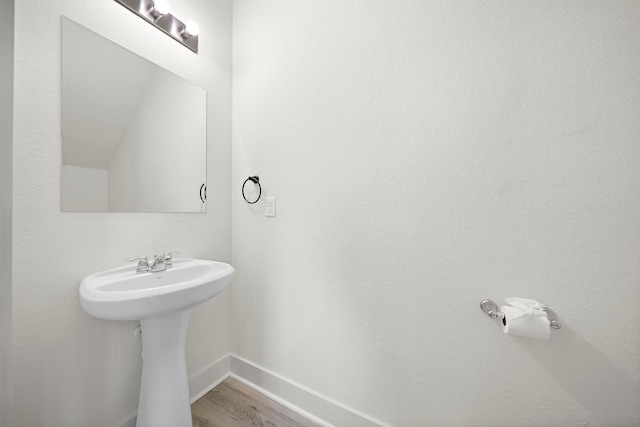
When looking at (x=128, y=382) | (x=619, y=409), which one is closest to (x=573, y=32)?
(x=619, y=409)

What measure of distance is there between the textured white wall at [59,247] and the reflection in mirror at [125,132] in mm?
41

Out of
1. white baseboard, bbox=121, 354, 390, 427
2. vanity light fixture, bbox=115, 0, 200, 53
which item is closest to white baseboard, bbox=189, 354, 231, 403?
white baseboard, bbox=121, 354, 390, 427

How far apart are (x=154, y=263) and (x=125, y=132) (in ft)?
2.00

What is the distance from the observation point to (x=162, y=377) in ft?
3.23

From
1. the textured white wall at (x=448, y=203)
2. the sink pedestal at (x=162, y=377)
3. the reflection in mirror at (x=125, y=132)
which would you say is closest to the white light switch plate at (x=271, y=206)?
the textured white wall at (x=448, y=203)

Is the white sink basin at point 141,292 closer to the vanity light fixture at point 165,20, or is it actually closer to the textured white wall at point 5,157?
the textured white wall at point 5,157

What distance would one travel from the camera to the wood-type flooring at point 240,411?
1.18 metres

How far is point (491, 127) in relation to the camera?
0.87 meters

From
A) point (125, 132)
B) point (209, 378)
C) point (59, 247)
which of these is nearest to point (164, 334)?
point (59, 247)

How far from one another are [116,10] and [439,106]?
1.42m

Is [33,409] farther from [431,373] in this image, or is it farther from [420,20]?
[420,20]

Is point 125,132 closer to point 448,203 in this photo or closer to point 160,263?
point 160,263

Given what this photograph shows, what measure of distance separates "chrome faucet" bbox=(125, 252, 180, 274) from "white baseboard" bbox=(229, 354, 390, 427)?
80 centimetres

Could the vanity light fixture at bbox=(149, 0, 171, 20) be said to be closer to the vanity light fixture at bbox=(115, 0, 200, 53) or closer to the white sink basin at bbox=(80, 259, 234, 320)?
the vanity light fixture at bbox=(115, 0, 200, 53)
